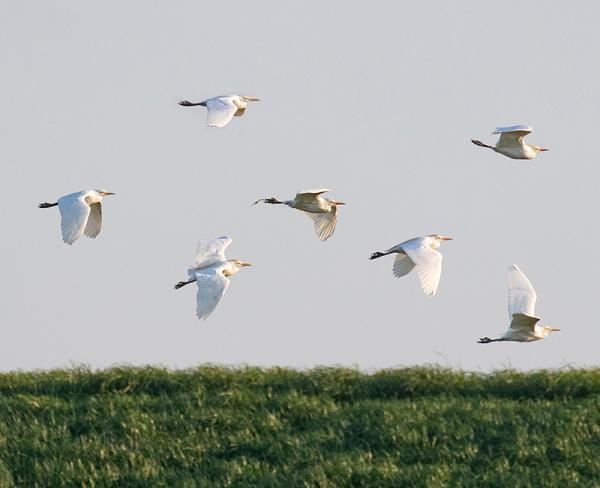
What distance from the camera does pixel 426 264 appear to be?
1308cm

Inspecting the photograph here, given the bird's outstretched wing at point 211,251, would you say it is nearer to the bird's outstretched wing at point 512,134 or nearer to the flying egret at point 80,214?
the flying egret at point 80,214

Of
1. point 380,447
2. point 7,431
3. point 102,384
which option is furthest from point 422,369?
point 7,431

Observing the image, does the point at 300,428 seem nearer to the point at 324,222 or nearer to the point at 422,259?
the point at 422,259

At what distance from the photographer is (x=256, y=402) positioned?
12203mm

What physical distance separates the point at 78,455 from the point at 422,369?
3.38 metres

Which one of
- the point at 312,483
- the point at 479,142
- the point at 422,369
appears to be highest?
the point at 479,142

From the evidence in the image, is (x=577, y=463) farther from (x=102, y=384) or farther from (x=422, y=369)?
(x=102, y=384)

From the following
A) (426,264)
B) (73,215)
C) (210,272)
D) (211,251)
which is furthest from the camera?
(211,251)

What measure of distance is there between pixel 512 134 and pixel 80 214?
16.8ft

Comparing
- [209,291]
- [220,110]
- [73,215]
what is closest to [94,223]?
[73,215]

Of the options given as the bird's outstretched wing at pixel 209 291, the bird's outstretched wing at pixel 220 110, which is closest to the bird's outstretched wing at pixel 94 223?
the bird's outstretched wing at pixel 220 110

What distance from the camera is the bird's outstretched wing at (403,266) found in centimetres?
1458

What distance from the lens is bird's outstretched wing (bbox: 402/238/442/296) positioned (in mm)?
12758

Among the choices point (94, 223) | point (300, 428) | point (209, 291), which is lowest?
point (300, 428)
